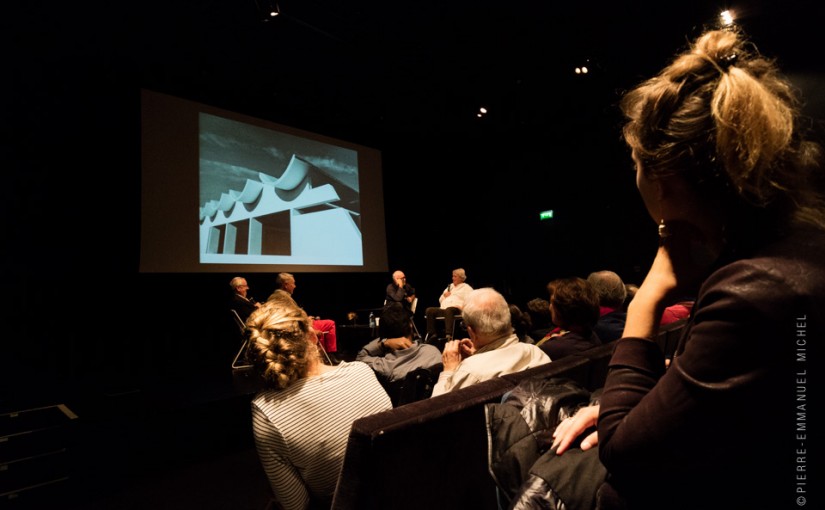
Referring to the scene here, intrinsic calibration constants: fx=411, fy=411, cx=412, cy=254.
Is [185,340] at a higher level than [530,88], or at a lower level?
lower

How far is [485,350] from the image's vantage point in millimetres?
1865

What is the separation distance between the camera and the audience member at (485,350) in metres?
1.63

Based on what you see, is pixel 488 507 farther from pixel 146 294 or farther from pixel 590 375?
pixel 146 294

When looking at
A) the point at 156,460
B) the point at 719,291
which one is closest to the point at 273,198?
the point at 156,460

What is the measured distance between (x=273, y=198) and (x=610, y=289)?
5017 millimetres

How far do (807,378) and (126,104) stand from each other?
6752 mm

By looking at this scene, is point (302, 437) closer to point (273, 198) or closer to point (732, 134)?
point (732, 134)

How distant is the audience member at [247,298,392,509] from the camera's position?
1.32 meters

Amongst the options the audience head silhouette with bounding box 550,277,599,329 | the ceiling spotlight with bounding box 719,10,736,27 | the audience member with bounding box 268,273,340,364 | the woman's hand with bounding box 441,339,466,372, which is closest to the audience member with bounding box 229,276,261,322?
the audience member with bounding box 268,273,340,364

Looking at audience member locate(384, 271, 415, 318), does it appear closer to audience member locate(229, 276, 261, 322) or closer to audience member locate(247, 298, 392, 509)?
audience member locate(229, 276, 261, 322)

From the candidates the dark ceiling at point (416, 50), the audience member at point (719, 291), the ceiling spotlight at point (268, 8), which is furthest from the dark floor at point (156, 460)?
the dark ceiling at point (416, 50)

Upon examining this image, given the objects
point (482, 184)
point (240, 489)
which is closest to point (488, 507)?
point (240, 489)

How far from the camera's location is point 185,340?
228 inches

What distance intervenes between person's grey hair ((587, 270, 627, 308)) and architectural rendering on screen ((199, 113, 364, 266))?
188 inches
